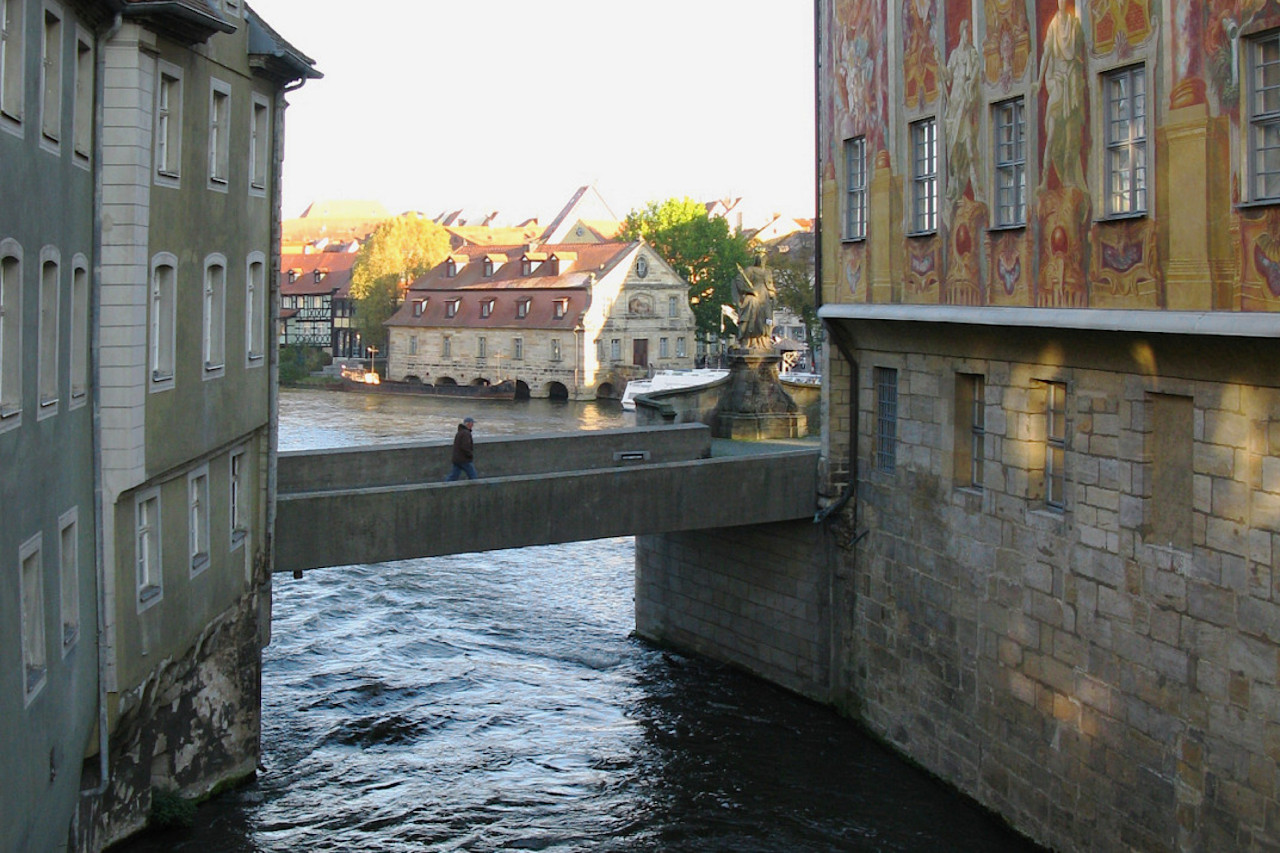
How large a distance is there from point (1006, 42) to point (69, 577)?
33.5 feet

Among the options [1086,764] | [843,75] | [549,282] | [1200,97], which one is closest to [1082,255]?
[1200,97]

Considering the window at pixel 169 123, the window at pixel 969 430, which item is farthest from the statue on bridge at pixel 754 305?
the window at pixel 169 123

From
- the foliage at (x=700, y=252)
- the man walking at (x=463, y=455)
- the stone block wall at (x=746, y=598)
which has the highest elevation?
the foliage at (x=700, y=252)

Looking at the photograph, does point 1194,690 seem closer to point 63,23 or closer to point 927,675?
point 927,675

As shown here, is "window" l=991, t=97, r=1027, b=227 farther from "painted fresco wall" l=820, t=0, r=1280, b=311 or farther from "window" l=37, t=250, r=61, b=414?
"window" l=37, t=250, r=61, b=414

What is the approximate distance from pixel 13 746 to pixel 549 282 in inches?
2930

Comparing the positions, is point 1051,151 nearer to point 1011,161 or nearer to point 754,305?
point 1011,161

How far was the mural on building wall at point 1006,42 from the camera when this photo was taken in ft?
52.5

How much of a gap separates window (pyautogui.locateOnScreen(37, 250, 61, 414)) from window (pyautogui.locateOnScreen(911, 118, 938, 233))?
997 cm

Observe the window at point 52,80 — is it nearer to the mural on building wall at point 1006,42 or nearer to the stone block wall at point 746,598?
the mural on building wall at point 1006,42

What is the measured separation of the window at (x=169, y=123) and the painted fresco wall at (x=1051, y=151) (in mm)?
8008

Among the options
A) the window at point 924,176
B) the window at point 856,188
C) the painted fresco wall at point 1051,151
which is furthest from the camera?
the window at point 856,188

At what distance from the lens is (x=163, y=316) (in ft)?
47.9

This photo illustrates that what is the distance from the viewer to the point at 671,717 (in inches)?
843
